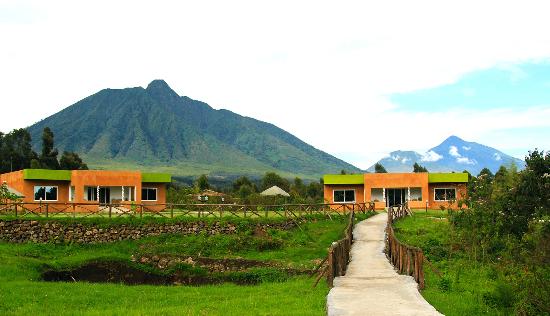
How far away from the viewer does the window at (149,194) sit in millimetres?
48188

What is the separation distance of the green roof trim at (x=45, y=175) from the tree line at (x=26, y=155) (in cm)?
3240

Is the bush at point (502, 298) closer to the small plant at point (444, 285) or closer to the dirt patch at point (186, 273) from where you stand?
the small plant at point (444, 285)

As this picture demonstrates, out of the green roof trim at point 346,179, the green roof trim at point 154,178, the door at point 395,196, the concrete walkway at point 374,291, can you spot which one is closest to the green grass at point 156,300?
the concrete walkway at point 374,291

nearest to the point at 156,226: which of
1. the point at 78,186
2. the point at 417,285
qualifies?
the point at 78,186

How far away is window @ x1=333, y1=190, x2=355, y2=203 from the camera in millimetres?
51625

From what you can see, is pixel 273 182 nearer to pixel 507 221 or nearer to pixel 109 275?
pixel 109 275

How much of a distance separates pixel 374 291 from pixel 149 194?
3580 centimetres

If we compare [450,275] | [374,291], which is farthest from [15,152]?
[374,291]

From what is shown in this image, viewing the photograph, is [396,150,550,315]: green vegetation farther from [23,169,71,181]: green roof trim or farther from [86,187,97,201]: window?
[23,169,71,181]: green roof trim

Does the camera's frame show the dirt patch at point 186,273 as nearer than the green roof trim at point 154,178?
Yes

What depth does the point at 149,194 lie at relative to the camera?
4847cm

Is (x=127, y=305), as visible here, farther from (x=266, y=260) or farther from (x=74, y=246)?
(x=74, y=246)

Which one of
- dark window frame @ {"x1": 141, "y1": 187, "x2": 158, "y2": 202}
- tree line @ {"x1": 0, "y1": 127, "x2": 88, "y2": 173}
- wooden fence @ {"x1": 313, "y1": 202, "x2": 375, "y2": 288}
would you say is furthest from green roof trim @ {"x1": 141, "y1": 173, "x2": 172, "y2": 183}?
tree line @ {"x1": 0, "y1": 127, "x2": 88, "y2": 173}

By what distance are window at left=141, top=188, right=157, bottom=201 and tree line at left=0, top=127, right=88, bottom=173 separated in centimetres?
3084
